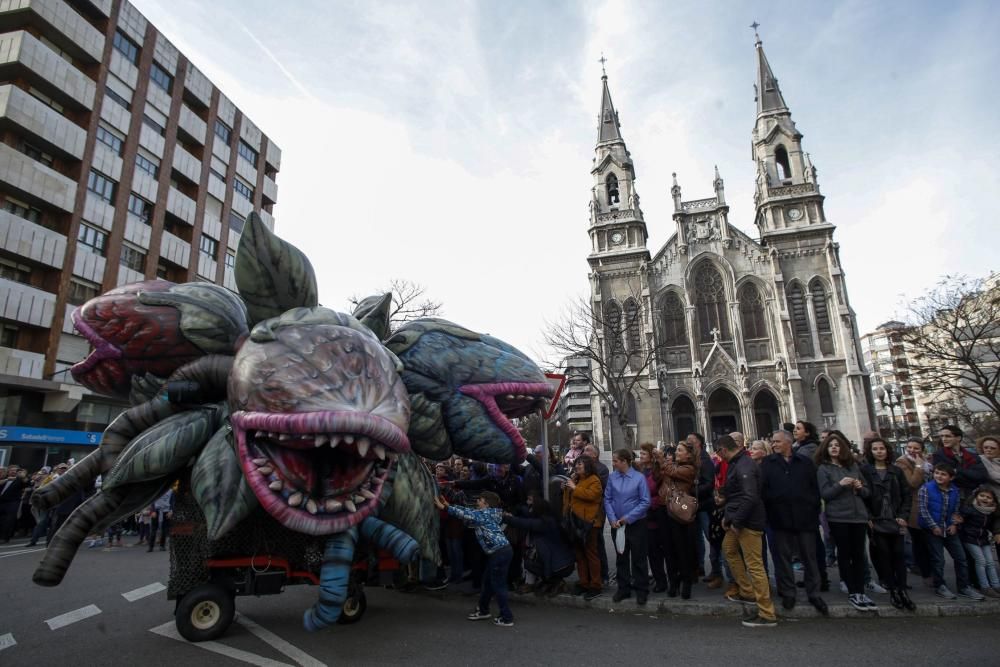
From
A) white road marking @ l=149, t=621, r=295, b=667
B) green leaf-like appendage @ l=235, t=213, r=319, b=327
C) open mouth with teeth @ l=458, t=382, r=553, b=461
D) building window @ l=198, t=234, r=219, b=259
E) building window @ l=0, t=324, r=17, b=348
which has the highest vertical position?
building window @ l=198, t=234, r=219, b=259

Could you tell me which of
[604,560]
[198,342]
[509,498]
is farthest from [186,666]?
[604,560]

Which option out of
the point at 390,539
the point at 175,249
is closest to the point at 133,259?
the point at 175,249

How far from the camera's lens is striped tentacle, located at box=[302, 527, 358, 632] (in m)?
3.70

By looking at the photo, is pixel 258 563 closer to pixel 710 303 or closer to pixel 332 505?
pixel 332 505

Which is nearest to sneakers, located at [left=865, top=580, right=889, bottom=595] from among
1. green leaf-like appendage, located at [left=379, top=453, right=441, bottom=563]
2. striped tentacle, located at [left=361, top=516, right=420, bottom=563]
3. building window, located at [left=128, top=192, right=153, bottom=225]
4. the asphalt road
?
the asphalt road

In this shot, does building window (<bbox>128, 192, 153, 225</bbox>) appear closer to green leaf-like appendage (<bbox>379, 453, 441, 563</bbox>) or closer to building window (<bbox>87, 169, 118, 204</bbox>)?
building window (<bbox>87, 169, 118, 204</bbox>)

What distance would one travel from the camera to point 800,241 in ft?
116

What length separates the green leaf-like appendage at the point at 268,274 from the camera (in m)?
4.20

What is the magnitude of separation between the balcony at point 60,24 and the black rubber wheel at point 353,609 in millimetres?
26713

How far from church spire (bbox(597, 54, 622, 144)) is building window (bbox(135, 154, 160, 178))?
3130 centimetres

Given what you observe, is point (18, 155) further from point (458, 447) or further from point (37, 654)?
point (458, 447)

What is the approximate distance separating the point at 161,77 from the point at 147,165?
16.5 ft

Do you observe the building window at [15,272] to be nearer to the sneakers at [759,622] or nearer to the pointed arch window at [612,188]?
the sneakers at [759,622]

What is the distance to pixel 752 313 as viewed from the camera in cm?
3556
